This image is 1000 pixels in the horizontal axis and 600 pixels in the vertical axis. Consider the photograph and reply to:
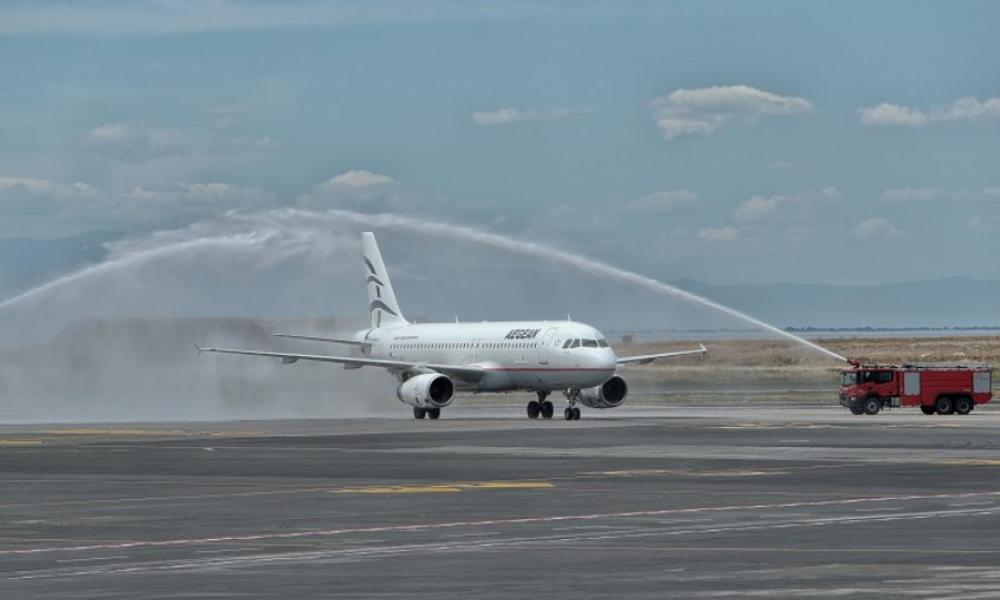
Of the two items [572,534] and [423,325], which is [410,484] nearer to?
[572,534]

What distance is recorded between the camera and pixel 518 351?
8200 cm

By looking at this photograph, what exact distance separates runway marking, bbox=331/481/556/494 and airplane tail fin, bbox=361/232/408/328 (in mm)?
56682

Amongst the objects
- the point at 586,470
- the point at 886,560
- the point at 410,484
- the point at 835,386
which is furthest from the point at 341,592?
the point at 835,386

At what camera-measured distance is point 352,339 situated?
315 feet

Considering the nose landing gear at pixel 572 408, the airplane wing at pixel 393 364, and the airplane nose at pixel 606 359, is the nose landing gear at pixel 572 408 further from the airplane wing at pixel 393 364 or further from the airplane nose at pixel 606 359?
the airplane wing at pixel 393 364

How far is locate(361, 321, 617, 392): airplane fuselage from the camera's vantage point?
3120 inches

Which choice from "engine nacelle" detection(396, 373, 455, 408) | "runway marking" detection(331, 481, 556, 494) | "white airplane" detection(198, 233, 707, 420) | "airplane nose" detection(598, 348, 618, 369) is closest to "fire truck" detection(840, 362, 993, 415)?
"white airplane" detection(198, 233, 707, 420)

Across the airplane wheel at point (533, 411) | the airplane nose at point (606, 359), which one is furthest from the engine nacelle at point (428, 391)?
the airplane nose at point (606, 359)

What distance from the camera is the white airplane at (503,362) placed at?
261ft

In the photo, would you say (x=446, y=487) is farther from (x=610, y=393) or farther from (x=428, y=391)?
(x=610, y=393)

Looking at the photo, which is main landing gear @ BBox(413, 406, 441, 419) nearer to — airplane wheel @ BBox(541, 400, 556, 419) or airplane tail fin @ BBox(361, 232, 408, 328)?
airplane wheel @ BBox(541, 400, 556, 419)

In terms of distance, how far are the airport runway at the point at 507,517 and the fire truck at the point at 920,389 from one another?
23908 millimetres

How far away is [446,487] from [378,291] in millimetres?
59464

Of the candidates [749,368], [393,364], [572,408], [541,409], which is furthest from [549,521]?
[749,368]
